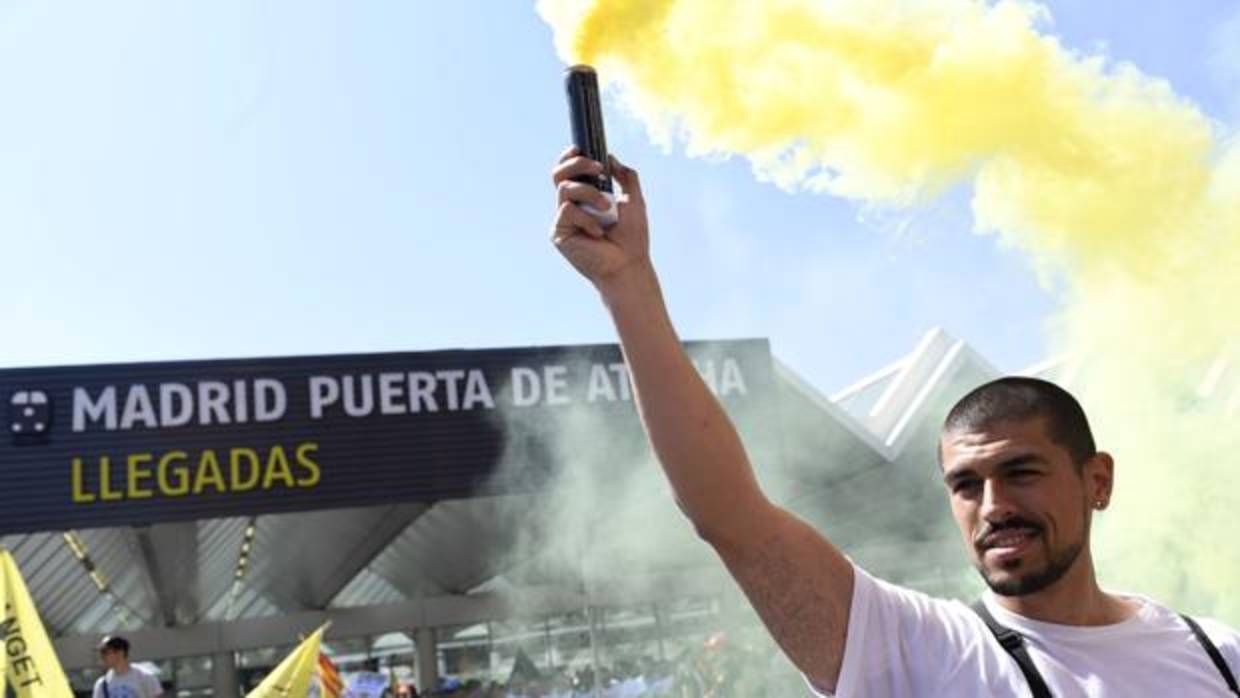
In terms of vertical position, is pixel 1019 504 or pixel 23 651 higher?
pixel 23 651

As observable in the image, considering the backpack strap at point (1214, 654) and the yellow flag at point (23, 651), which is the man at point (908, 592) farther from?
the yellow flag at point (23, 651)

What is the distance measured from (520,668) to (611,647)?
9.15 m

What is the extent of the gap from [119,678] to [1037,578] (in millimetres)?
6409

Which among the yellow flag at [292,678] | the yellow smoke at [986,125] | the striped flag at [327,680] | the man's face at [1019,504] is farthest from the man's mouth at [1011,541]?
the striped flag at [327,680]

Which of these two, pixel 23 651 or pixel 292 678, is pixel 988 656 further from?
pixel 292 678

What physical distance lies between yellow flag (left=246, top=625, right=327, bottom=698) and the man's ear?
6.14 meters

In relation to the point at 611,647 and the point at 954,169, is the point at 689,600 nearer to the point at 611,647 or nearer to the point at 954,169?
the point at 611,647

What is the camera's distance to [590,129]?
4.84 feet

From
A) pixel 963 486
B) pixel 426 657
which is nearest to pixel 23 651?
pixel 963 486

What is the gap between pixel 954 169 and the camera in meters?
4.11

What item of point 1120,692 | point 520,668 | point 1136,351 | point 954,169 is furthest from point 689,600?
point 1120,692

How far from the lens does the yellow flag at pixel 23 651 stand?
17.9 ft

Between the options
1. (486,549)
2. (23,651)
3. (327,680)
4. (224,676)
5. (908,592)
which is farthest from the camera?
(224,676)

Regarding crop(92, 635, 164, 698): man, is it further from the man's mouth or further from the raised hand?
the man's mouth
